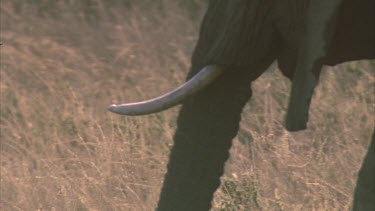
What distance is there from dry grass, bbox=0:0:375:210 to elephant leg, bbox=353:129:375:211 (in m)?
0.90

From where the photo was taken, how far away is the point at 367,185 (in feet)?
10.6

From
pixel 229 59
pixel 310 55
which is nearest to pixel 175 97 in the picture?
pixel 229 59

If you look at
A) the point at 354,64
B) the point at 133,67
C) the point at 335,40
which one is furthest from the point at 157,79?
the point at 335,40

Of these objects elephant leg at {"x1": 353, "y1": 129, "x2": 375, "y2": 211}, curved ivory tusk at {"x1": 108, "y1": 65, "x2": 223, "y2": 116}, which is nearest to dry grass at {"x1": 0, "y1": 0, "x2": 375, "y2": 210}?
elephant leg at {"x1": 353, "y1": 129, "x2": 375, "y2": 211}

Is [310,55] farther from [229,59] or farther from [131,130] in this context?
[131,130]

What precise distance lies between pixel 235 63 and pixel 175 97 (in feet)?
0.51

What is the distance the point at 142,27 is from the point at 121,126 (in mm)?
1793

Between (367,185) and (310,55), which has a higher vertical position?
(310,55)

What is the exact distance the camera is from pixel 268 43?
2977 millimetres

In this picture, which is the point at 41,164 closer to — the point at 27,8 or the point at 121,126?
the point at 121,126

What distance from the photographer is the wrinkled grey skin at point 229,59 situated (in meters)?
2.94

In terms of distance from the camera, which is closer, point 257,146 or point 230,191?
point 230,191

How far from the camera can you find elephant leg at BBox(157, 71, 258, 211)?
9.88 feet

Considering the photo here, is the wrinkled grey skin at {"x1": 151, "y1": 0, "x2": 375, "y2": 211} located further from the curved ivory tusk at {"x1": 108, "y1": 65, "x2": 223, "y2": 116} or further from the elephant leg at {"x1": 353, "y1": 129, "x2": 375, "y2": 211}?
the elephant leg at {"x1": 353, "y1": 129, "x2": 375, "y2": 211}
